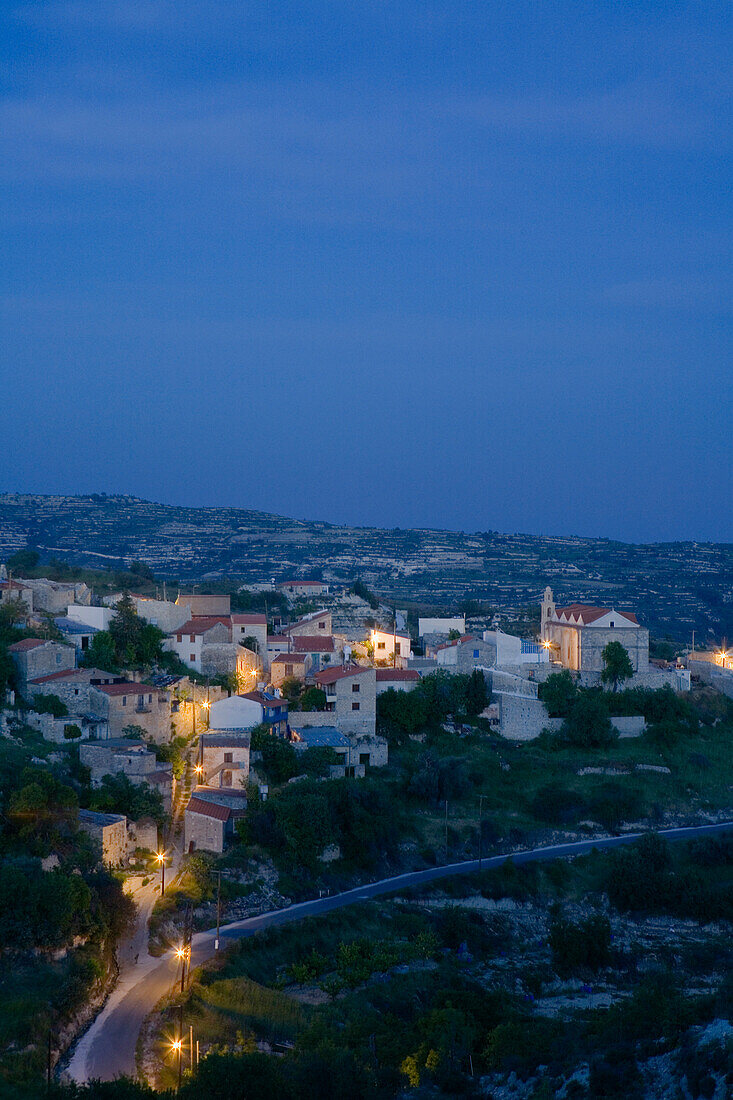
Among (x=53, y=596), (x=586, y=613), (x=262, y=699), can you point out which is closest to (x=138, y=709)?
(x=262, y=699)

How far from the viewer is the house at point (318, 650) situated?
139 feet

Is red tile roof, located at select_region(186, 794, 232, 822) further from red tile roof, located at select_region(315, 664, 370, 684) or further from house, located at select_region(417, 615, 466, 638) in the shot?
house, located at select_region(417, 615, 466, 638)

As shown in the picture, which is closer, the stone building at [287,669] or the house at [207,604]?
the stone building at [287,669]

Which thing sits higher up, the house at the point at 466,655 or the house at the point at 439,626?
the house at the point at 439,626

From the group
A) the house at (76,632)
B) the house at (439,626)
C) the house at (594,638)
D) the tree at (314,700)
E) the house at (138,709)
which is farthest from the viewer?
the house at (439,626)

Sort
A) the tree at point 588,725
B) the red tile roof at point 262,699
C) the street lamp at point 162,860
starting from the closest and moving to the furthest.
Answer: the street lamp at point 162,860 → the red tile roof at point 262,699 → the tree at point 588,725

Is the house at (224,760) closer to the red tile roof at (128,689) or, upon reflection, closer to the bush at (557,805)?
the red tile roof at (128,689)

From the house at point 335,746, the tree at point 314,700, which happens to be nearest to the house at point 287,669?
the tree at point 314,700

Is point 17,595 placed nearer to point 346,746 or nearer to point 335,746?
point 335,746

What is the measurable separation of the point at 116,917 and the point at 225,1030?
493cm

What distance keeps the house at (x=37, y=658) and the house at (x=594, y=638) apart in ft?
64.1

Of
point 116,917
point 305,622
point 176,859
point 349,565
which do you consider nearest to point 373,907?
point 176,859

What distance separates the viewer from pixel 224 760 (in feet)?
111

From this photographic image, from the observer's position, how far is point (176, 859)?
98.8 ft
